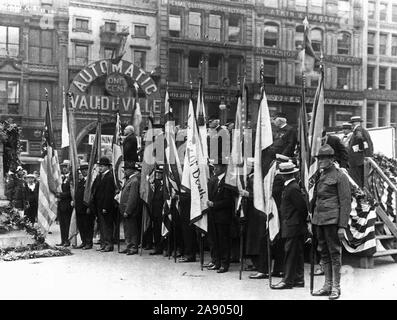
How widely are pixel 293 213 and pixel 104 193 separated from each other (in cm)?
584

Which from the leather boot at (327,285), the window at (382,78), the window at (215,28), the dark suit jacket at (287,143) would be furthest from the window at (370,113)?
the leather boot at (327,285)

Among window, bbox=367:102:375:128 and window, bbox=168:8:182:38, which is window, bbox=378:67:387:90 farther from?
window, bbox=168:8:182:38

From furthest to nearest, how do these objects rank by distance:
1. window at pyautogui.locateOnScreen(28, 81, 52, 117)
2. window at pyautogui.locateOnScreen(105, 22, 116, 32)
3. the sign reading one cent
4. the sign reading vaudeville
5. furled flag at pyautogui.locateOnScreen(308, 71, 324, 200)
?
window at pyautogui.locateOnScreen(105, 22, 116, 32)
window at pyautogui.locateOnScreen(28, 81, 52, 117)
the sign reading one cent
the sign reading vaudeville
furled flag at pyautogui.locateOnScreen(308, 71, 324, 200)

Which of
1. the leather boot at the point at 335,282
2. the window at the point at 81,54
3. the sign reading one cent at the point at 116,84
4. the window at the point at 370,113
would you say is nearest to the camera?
the leather boot at the point at 335,282

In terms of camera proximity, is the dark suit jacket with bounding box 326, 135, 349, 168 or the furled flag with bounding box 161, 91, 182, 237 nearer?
the dark suit jacket with bounding box 326, 135, 349, 168

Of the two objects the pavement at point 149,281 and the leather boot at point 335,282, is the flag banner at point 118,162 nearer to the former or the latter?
the pavement at point 149,281

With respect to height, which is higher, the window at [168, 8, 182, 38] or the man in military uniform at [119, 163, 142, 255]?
the window at [168, 8, 182, 38]

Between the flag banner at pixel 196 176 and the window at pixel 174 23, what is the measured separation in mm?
28391

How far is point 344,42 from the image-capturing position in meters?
39.8

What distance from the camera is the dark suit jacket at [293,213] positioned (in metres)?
8.35

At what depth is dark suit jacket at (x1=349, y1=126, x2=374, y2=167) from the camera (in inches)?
487

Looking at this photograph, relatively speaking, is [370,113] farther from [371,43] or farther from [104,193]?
[104,193]

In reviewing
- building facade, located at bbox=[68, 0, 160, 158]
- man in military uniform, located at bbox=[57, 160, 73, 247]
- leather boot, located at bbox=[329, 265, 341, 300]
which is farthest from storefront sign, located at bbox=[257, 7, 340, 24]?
leather boot, located at bbox=[329, 265, 341, 300]

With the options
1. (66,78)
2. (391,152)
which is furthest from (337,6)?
(391,152)
